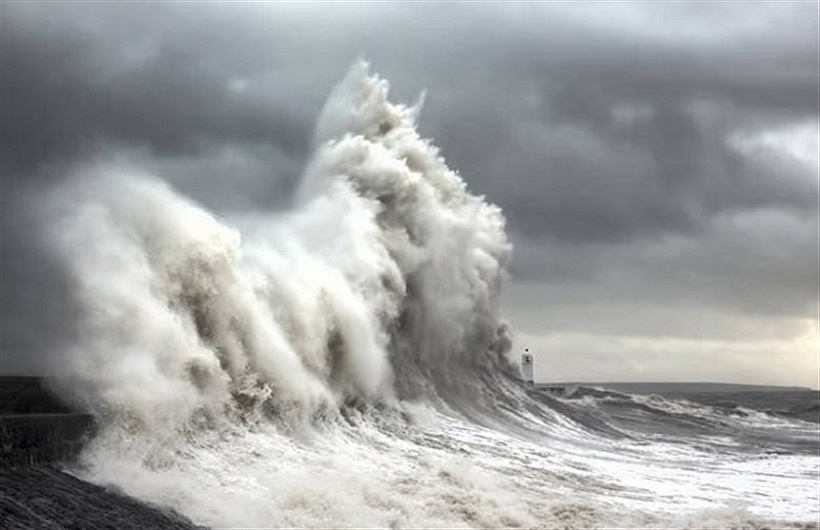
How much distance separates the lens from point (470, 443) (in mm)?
17203

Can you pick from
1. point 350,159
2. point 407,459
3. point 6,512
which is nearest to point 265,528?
point 6,512

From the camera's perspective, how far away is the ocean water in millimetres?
11547

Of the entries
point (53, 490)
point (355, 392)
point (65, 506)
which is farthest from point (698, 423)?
point (65, 506)

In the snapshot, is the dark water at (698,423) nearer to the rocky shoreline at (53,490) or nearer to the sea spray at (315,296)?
the sea spray at (315,296)

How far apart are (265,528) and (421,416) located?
28.8 ft

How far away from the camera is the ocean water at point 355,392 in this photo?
11547 mm

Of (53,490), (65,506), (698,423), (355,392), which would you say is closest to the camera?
(65,506)

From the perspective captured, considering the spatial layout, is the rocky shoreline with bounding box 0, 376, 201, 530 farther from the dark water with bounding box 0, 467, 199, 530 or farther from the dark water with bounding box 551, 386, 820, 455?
the dark water with bounding box 551, 386, 820, 455

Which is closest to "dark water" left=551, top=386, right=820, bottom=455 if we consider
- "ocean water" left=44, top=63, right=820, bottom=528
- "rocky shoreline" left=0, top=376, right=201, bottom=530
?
"ocean water" left=44, top=63, right=820, bottom=528

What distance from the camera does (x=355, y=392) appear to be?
17688 mm

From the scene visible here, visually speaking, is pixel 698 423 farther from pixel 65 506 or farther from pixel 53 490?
pixel 65 506

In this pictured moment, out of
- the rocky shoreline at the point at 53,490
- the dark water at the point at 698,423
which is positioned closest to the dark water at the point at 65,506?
the rocky shoreline at the point at 53,490

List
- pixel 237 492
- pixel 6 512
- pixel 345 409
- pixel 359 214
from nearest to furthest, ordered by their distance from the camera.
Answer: pixel 6 512 → pixel 237 492 → pixel 345 409 → pixel 359 214

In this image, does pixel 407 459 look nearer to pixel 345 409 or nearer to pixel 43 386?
pixel 345 409
